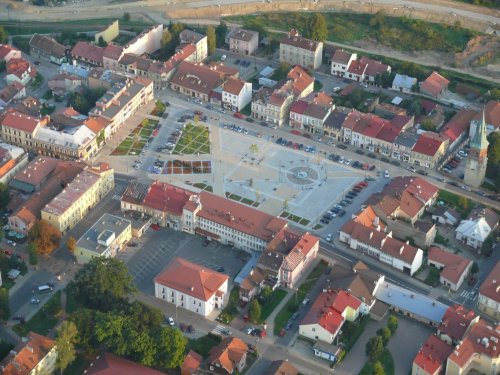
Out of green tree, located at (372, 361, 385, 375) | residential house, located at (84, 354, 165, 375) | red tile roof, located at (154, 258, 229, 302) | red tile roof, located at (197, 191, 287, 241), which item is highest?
red tile roof, located at (197, 191, 287, 241)

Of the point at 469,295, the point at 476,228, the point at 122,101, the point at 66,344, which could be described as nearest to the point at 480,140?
the point at 476,228

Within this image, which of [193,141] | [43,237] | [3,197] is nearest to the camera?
[43,237]

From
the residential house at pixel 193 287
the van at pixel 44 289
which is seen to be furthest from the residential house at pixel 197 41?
the van at pixel 44 289

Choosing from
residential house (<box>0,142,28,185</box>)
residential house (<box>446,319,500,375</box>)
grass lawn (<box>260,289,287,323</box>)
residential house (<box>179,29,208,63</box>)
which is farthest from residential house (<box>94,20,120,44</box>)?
residential house (<box>446,319,500,375</box>)

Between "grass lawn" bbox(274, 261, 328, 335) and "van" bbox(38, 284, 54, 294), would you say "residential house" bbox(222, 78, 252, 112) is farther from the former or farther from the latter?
"van" bbox(38, 284, 54, 294)

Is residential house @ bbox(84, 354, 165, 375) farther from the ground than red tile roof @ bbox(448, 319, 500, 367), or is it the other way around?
red tile roof @ bbox(448, 319, 500, 367)

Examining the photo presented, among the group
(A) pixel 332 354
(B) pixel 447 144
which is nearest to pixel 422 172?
(B) pixel 447 144

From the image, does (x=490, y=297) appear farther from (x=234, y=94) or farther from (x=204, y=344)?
(x=234, y=94)
